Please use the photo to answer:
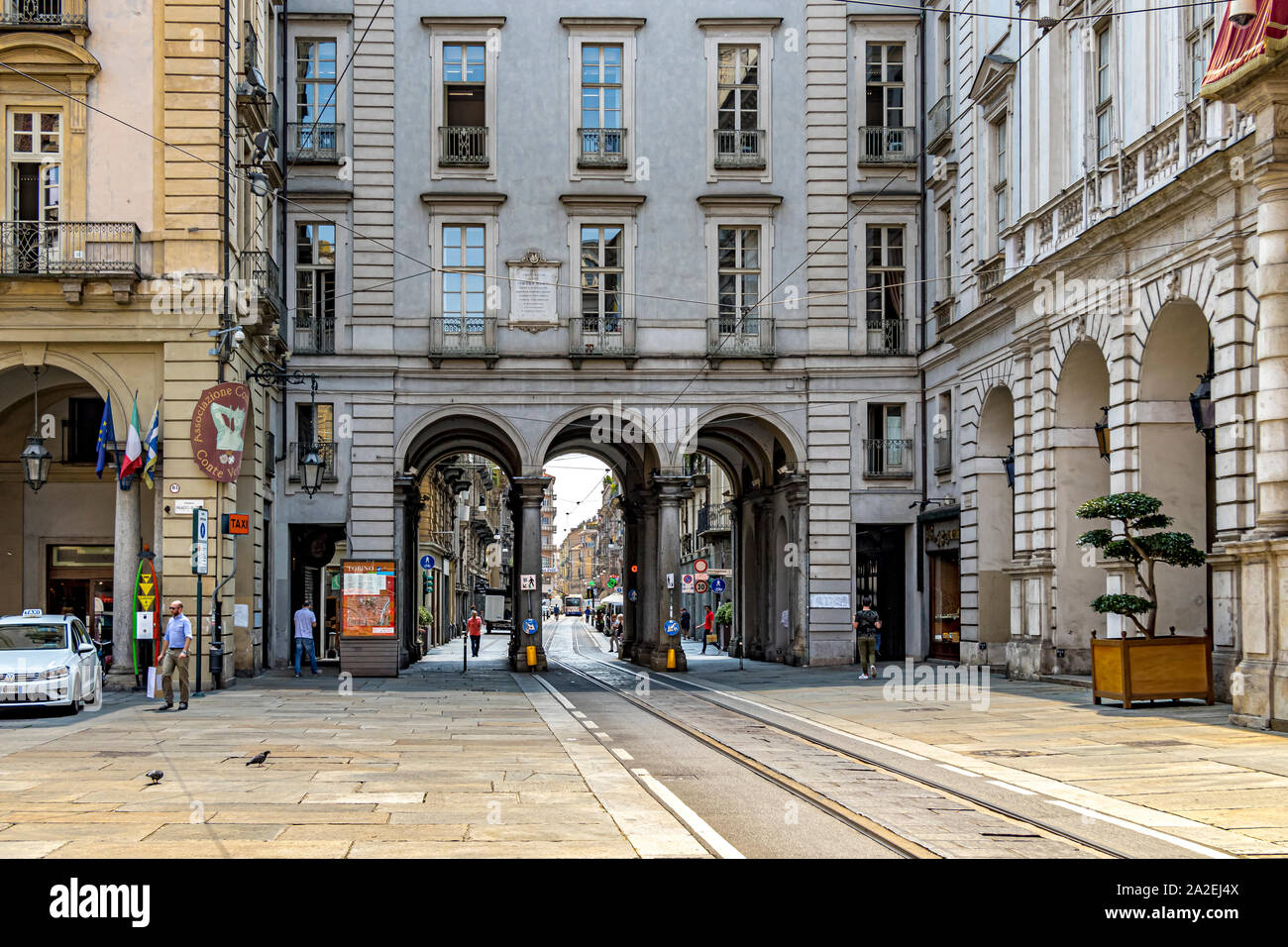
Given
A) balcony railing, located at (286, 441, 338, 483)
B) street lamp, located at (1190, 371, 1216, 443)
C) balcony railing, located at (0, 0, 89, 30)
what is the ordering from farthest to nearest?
1. balcony railing, located at (286, 441, 338, 483)
2. balcony railing, located at (0, 0, 89, 30)
3. street lamp, located at (1190, 371, 1216, 443)

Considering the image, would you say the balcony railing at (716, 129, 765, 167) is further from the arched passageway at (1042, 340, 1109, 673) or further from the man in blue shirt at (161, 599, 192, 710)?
the man in blue shirt at (161, 599, 192, 710)

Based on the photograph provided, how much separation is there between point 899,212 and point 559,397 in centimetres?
1032

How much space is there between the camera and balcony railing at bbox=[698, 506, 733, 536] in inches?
2717

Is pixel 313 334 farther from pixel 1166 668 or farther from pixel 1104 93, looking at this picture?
pixel 1166 668

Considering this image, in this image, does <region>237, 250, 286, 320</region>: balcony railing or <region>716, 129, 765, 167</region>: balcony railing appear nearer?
<region>237, 250, 286, 320</region>: balcony railing

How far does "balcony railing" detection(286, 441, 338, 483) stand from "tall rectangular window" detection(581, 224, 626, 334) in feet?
24.2

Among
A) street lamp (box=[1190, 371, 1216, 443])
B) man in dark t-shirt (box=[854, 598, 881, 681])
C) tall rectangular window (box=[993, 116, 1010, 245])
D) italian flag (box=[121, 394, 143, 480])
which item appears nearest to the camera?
street lamp (box=[1190, 371, 1216, 443])

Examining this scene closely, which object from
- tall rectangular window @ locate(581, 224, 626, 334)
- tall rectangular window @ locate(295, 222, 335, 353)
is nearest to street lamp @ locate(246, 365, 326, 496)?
tall rectangular window @ locate(295, 222, 335, 353)

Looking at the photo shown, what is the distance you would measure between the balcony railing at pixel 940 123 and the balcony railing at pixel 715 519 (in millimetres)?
Answer: 31303

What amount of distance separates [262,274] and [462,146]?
27.2 ft

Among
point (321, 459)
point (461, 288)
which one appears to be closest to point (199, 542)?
point (321, 459)

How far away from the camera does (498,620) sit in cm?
9538

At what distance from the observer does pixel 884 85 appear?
39000 mm
